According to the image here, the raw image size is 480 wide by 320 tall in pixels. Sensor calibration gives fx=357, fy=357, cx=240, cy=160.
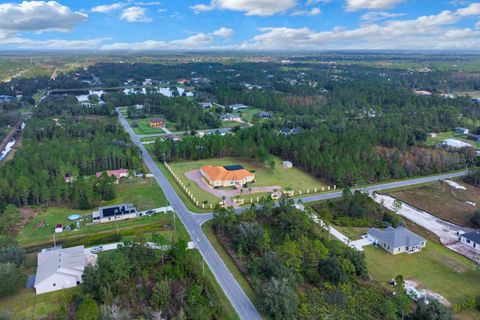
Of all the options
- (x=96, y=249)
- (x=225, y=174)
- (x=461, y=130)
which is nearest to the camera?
(x=96, y=249)

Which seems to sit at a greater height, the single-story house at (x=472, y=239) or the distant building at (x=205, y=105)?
the distant building at (x=205, y=105)

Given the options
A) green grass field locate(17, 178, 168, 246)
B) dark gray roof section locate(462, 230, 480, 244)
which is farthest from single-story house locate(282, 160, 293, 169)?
dark gray roof section locate(462, 230, 480, 244)

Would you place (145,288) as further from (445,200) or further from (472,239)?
(445,200)

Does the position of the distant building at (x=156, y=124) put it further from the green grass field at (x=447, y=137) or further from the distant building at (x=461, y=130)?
the distant building at (x=461, y=130)

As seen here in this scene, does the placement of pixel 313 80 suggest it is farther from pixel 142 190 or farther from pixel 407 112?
pixel 142 190

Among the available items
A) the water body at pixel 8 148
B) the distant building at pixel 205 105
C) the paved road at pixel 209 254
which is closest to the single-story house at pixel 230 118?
the distant building at pixel 205 105

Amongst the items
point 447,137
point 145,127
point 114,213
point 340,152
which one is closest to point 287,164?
point 340,152
